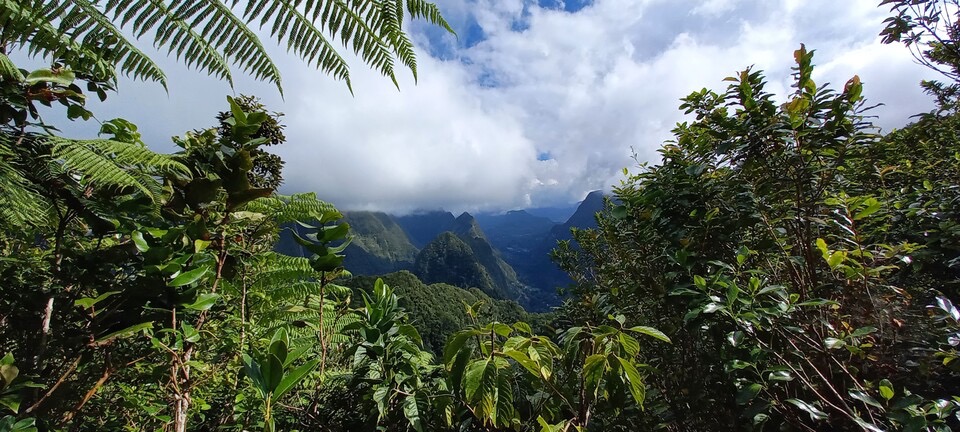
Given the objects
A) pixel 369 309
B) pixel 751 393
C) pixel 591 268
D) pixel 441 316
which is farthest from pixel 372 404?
pixel 441 316

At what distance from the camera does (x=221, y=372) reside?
1.48 metres

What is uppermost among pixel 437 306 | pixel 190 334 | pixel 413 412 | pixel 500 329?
pixel 500 329

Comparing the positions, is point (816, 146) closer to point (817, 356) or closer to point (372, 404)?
point (817, 356)

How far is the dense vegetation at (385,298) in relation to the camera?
3.06 feet

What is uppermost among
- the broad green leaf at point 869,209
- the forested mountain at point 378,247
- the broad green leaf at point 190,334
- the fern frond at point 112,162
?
the broad green leaf at point 869,209

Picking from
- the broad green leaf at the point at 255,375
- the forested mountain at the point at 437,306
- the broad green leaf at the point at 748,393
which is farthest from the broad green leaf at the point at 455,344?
the forested mountain at the point at 437,306

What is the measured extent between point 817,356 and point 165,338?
2375mm

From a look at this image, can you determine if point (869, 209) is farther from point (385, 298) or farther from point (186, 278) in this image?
point (186, 278)

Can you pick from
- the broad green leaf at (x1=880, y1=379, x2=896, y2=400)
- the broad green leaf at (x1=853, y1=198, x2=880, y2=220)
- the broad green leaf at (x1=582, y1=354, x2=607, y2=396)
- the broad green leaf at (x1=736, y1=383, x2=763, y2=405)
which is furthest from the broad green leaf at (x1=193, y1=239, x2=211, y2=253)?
the broad green leaf at (x1=853, y1=198, x2=880, y2=220)

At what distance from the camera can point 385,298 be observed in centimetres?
120

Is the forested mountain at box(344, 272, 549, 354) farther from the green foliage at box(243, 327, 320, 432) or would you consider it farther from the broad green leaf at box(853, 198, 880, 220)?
the green foliage at box(243, 327, 320, 432)

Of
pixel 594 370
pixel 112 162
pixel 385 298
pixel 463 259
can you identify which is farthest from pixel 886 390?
pixel 463 259

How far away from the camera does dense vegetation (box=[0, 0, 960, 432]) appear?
932 mm

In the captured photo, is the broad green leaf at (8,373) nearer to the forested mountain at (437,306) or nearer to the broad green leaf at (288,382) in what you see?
the broad green leaf at (288,382)
